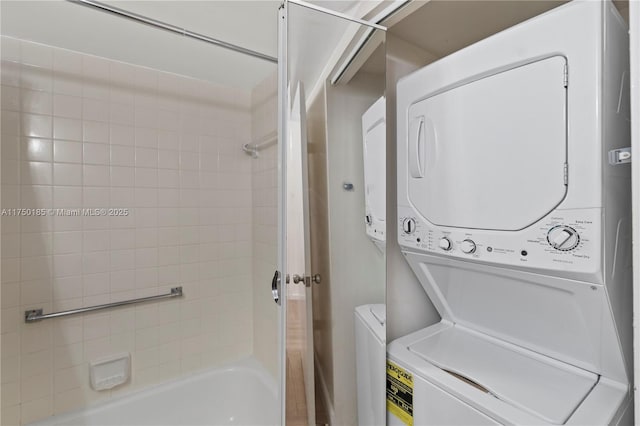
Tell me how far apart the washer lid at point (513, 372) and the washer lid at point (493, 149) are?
0.46 m

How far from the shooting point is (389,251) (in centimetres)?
130

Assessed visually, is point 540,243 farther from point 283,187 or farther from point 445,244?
point 283,187

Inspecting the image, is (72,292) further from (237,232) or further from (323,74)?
(323,74)

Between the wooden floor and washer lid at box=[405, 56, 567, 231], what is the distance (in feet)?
1.98

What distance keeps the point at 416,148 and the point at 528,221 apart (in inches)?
18.2

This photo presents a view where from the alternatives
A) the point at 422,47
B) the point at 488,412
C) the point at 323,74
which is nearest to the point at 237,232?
the point at 323,74

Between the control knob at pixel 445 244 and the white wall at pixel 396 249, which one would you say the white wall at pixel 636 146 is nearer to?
the control knob at pixel 445 244

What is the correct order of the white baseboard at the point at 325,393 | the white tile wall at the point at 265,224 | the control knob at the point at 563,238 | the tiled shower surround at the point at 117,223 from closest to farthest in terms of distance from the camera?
the control knob at the point at 563,238
the white baseboard at the point at 325,393
the tiled shower surround at the point at 117,223
the white tile wall at the point at 265,224

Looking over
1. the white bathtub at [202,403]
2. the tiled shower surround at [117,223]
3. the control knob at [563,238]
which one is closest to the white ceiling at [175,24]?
the tiled shower surround at [117,223]

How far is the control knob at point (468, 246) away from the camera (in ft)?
3.01

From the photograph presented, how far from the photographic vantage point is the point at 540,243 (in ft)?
2.53

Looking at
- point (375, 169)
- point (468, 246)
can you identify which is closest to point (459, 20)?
point (375, 169)

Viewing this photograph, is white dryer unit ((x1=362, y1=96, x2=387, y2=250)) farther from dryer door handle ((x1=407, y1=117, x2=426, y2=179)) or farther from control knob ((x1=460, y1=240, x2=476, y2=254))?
control knob ((x1=460, y1=240, x2=476, y2=254))

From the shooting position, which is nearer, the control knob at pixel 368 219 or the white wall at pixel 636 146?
the white wall at pixel 636 146
